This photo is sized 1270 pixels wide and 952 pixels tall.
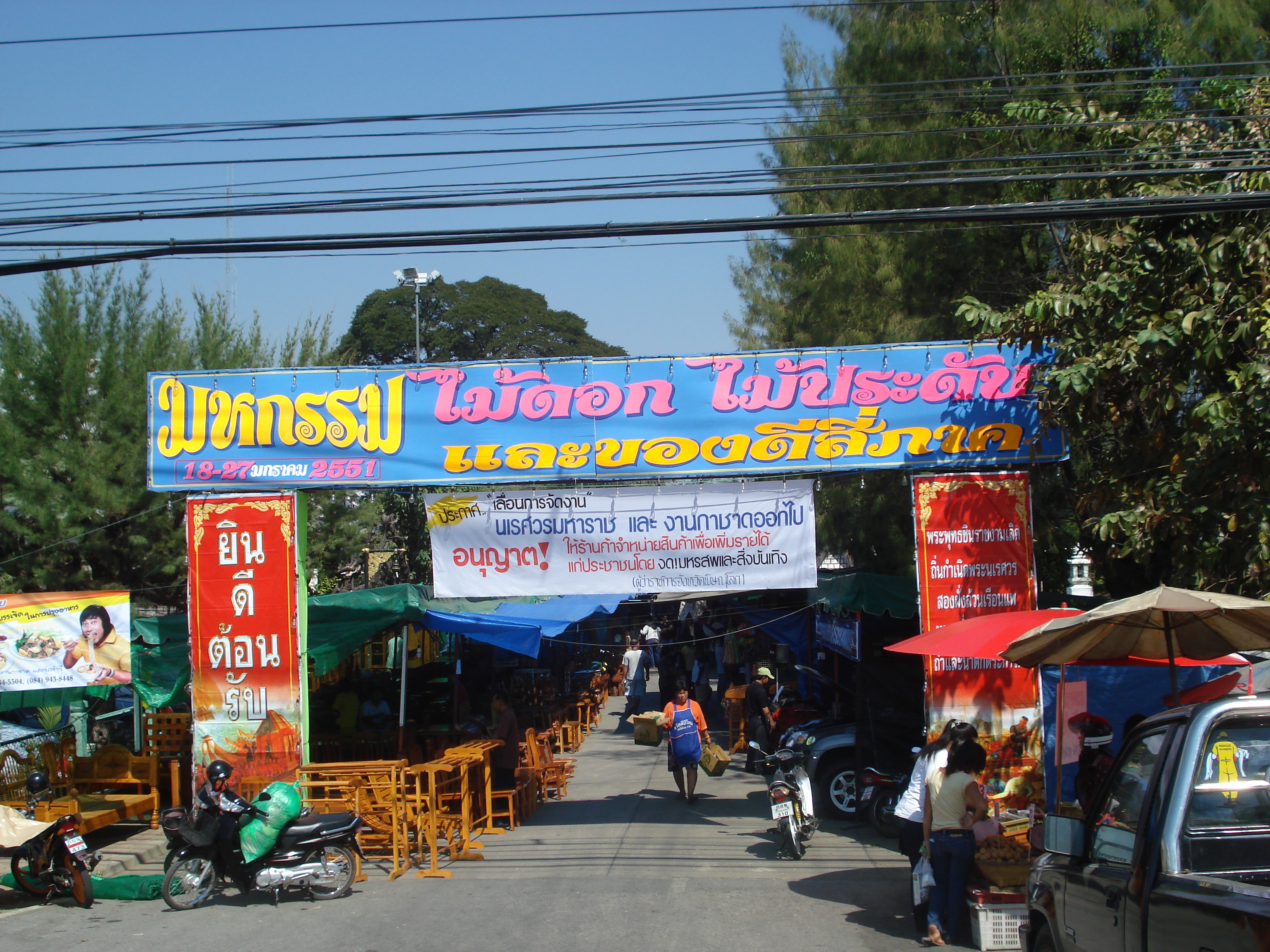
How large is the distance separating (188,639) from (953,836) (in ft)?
31.5

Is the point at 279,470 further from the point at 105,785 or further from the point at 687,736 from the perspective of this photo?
the point at 687,736

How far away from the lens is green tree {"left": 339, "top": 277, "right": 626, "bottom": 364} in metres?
53.0

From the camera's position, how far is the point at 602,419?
1099cm

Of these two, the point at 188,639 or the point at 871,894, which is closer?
the point at 871,894

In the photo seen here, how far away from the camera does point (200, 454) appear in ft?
37.0

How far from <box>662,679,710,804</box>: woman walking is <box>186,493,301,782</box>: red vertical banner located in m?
4.62

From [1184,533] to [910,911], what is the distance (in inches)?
164

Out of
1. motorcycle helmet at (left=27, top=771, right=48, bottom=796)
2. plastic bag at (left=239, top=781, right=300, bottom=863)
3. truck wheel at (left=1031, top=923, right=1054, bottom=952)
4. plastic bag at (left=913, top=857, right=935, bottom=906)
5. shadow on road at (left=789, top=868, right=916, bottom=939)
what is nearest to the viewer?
truck wheel at (left=1031, top=923, right=1054, bottom=952)

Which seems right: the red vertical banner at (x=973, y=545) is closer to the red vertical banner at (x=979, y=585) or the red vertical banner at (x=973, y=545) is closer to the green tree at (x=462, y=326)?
the red vertical banner at (x=979, y=585)

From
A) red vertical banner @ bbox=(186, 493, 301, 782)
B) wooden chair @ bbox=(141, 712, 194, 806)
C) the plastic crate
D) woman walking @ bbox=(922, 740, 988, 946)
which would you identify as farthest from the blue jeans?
wooden chair @ bbox=(141, 712, 194, 806)

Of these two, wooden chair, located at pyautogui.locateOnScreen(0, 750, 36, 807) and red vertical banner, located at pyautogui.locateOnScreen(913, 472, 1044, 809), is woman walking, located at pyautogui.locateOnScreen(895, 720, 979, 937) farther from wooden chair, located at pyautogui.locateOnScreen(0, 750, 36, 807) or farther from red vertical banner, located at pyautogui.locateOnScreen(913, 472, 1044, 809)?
wooden chair, located at pyautogui.locateOnScreen(0, 750, 36, 807)

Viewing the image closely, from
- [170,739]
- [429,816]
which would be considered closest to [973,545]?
[429,816]

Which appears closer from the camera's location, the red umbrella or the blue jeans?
the blue jeans

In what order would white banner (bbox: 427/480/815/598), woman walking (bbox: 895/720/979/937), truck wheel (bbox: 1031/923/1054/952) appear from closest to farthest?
truck wheel (bbox: 1031/923/1054/952) < woman walking (bbox: 895/720/979/937) < white banner (bbox: 427/480/815/598)
